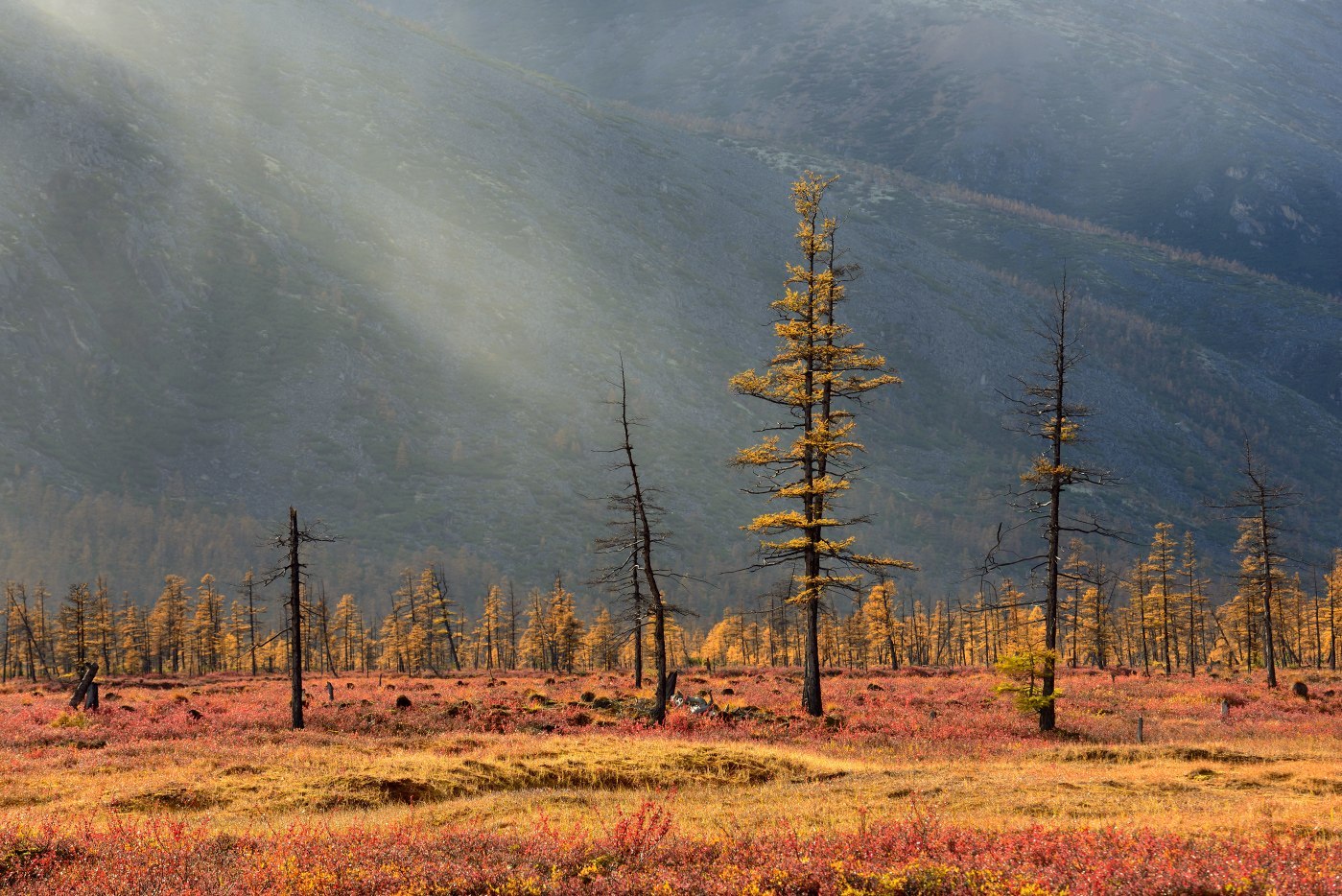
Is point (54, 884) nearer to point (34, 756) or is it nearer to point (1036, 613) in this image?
point (34, 756)

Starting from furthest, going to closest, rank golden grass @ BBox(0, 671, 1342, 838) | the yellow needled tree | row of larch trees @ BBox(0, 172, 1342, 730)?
the yellow needled tree, row of larch trees @ BBox(0, 172, 1342, 730), golden grass @ BBox(0, 671, 1342, 838)

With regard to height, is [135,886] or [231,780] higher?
[135,886]

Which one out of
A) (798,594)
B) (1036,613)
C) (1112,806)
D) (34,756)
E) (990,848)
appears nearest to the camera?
(990,848)

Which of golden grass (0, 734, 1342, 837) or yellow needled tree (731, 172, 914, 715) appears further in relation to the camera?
yellow needled tree (731, 172, 914, 715)

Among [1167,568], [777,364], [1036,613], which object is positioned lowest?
[1036,613]

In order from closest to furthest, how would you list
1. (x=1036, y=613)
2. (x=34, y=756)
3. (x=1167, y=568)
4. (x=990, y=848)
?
(x=990, y=848)
(x=34, y=756)
(x=1167, y=568)
(x=1036, y=613)

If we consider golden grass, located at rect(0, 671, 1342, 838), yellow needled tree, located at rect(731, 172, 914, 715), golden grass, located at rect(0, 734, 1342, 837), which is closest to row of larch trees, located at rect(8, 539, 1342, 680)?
yellow needled tree, located at rect(731, 172, 914, 715)

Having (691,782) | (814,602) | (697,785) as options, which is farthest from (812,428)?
(697,785)

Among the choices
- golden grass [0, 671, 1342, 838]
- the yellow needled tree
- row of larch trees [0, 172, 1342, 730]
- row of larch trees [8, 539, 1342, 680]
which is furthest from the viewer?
row of larch trees [8, 539, 1342, 680]

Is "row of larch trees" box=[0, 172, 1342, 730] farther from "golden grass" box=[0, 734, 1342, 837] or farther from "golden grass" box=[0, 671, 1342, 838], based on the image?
"golden grass" box=[0, 734, 1342, 837]

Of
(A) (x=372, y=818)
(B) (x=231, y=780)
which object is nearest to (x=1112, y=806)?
(A) (x=372, y=818)

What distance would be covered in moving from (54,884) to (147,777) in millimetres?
11738

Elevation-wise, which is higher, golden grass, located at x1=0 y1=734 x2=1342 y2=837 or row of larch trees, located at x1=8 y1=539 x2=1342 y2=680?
golden grass, located at x1=0 y1=734 x2=1342 y2=837

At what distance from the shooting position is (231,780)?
20.7 m
